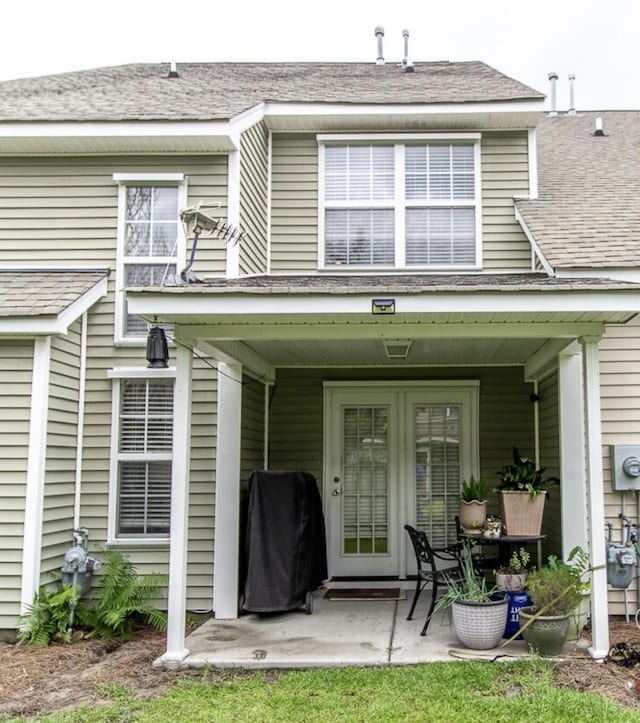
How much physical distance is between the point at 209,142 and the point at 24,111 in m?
1.83

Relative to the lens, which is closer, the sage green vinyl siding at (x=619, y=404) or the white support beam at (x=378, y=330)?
the white support beam at (x=378, y=330)

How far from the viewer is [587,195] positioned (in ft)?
25.4

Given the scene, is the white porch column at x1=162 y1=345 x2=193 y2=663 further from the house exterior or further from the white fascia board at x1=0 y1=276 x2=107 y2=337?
the white fascia board at x1=0 y1=276 x2=107 y2=337

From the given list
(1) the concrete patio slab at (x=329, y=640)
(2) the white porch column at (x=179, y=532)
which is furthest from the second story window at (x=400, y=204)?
(1) the concrete patio slab at (x=329, y=640)

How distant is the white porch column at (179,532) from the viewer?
5.02 meters

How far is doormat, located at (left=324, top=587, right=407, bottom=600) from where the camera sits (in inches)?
Answer: 276

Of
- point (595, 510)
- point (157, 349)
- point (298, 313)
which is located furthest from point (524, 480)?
point (157, 349)

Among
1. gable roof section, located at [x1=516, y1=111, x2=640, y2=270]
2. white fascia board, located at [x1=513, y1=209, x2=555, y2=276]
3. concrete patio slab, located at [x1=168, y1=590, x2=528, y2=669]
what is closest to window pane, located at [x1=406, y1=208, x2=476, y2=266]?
white fascia board, located at [x1=513, y1=209, x2=555, y2=276]

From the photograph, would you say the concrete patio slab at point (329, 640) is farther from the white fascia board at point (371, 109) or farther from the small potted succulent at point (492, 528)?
the white fascia board at point (371, 109)

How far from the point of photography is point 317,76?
909 cm

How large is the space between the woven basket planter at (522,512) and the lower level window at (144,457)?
2.95 m

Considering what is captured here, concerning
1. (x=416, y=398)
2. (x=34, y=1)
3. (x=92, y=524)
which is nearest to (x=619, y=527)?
(x=416, y=398)

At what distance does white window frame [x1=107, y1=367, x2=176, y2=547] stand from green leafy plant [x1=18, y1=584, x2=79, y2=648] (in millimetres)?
765

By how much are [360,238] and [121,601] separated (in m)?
4.13
